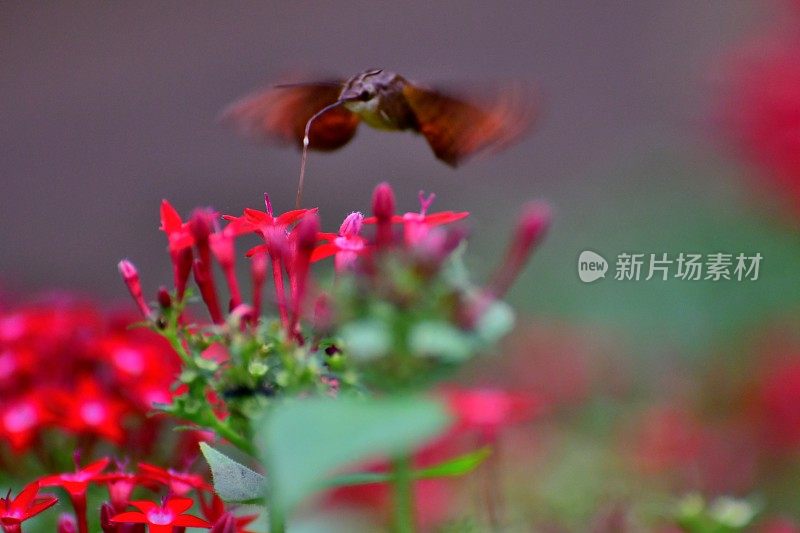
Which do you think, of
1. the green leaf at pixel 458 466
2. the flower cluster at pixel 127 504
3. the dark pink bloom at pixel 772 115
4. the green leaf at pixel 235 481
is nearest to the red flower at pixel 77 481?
the flower cluster at pixel 127 504

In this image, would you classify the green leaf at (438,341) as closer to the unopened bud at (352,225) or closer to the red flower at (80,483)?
the unopened bud at (352,225)

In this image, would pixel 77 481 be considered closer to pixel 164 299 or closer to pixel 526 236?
pixel 164 299

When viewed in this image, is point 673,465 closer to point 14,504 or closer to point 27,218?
point 14,504

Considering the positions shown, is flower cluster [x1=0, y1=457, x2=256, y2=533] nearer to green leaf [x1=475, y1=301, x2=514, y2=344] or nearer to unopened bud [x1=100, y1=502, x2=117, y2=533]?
unopened bud [x1=100, y1=502, x2=117, y2=533]

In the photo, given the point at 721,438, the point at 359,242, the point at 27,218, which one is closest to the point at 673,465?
the point at 721,438

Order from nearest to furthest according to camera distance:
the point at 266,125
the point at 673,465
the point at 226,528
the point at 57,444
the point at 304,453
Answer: the point at 304,453 < the point at 226,528 < the point at 266,125 < the point at 57,444 < the point at 673,465

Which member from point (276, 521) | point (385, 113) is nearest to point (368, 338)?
point (276, 521)

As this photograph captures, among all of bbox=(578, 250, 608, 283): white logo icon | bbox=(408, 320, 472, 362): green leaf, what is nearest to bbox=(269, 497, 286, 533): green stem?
bbox=(408, 320, 472, 362): green leaf
